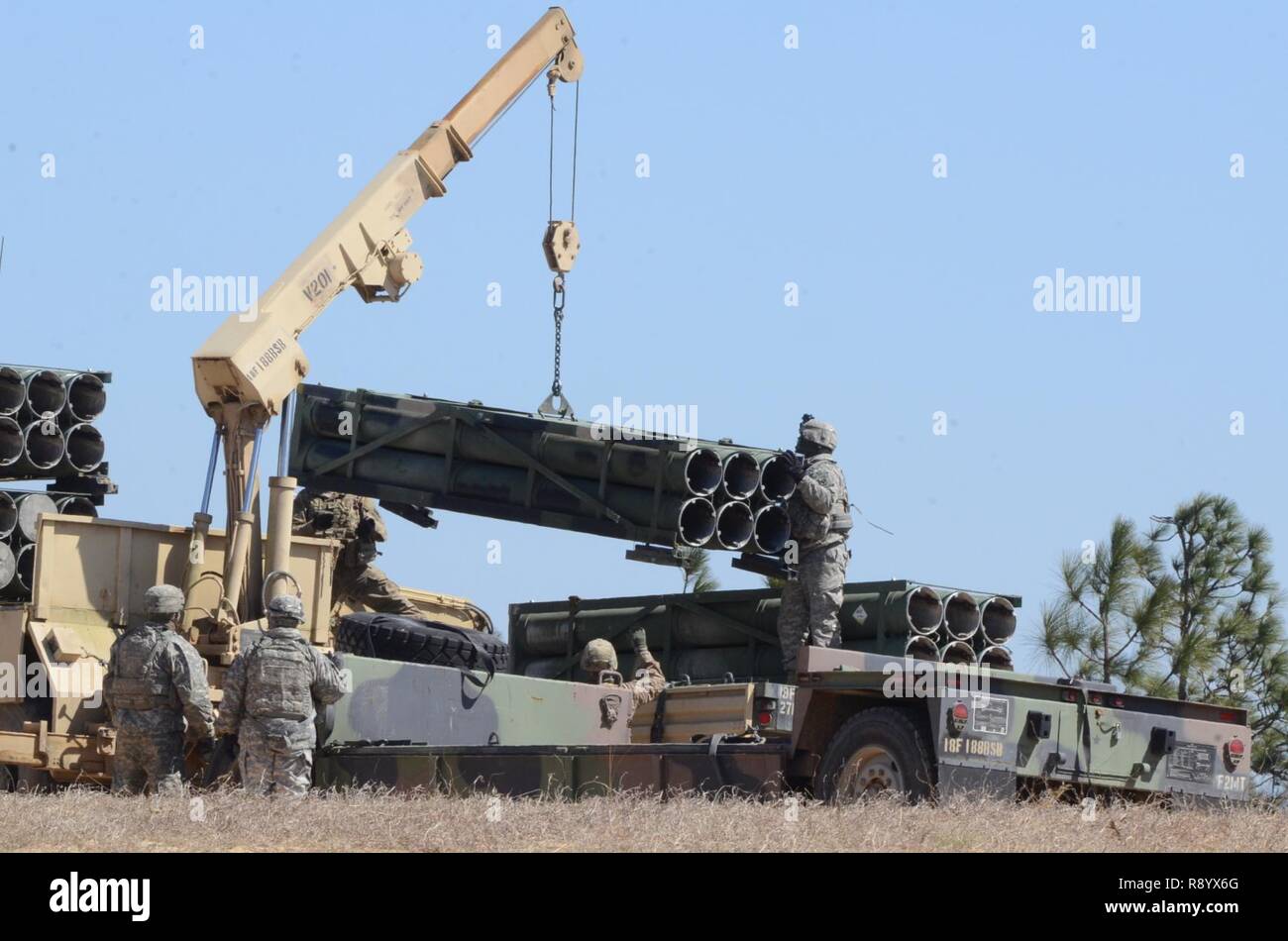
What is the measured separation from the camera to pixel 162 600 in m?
13.4

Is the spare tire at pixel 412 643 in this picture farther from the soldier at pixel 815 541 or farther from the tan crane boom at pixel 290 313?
A: the soldier at pixel 815 541

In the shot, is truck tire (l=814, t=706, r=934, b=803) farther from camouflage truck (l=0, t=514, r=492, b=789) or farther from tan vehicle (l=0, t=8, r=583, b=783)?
tan vehicle (l=0, t=8, r=583, b=783)

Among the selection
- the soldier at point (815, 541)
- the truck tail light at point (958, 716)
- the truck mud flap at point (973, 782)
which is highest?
the soldier at point (815, 541)

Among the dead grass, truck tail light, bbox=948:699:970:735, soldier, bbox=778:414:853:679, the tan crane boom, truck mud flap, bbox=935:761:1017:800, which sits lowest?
the dead grass

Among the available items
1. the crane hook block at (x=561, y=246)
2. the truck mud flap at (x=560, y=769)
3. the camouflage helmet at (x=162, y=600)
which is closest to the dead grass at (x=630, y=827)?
the truck mud flap at (x=560, y=769)

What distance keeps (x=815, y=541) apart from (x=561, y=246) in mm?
5217

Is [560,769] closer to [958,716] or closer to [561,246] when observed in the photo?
[958,716]

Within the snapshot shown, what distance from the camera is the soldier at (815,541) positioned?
15609 millimetres

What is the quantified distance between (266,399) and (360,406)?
4673 mm

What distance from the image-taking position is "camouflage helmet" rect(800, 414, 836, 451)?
15531 millimetres

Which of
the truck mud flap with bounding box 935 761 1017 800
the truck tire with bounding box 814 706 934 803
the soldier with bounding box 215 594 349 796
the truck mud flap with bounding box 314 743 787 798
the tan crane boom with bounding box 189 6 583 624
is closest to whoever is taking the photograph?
the truck mud flap with bounding box 935 761 1017 800

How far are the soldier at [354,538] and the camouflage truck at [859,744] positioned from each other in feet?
15.1

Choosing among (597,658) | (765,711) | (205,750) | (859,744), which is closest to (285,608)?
(205,750)

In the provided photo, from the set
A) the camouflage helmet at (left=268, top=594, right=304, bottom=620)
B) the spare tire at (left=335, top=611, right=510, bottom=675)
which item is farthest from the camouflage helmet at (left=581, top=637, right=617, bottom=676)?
the camouflage helmet at (left=268, top=594, right=304, bottom=620)
